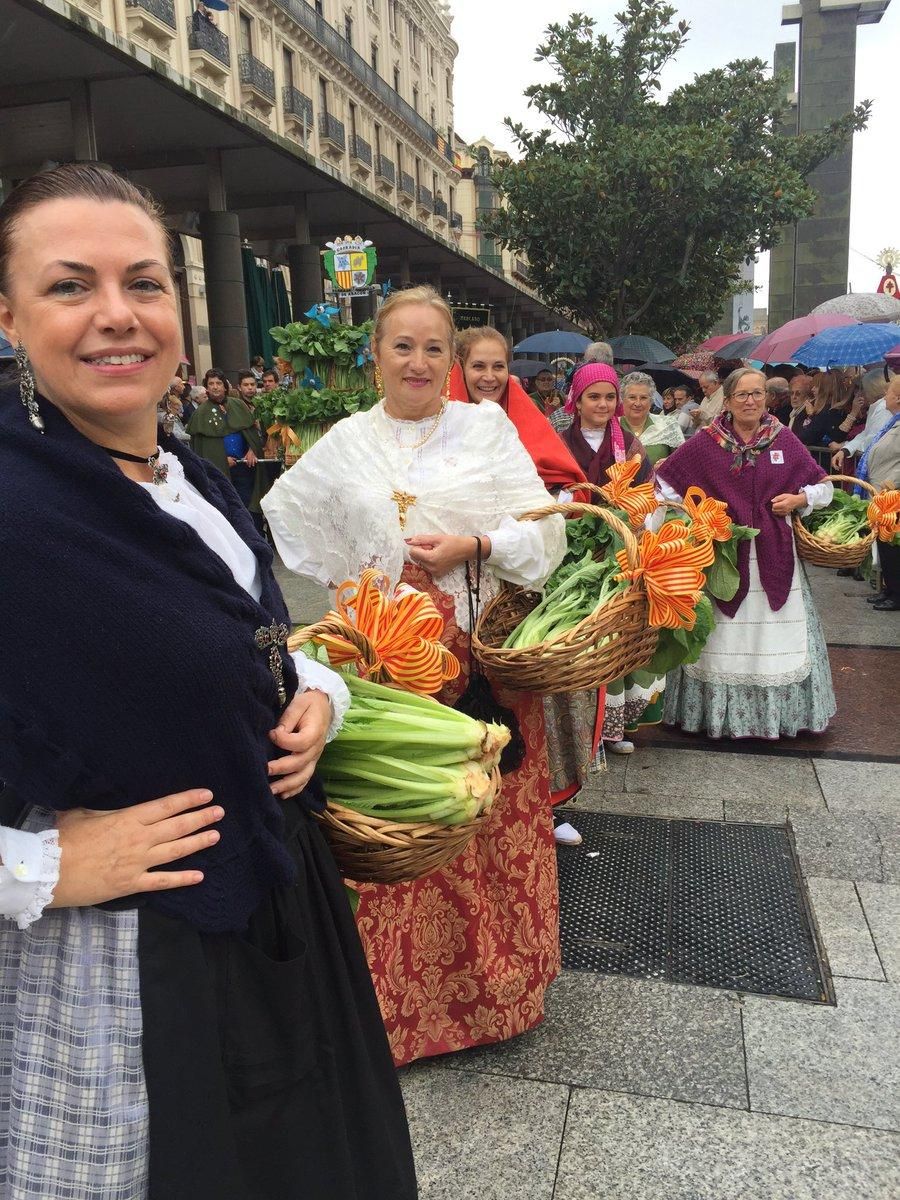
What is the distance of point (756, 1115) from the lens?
2.19 meters

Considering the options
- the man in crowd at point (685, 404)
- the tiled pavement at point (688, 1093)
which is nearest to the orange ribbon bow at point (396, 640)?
the tiled pavement at point (688, 1093)

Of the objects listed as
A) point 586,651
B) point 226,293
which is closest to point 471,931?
point 586,651

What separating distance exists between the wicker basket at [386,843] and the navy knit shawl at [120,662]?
0.78 ft

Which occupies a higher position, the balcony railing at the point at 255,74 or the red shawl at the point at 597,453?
the balcony railing at the point at 255,74

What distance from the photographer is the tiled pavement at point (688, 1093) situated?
6.68 feet

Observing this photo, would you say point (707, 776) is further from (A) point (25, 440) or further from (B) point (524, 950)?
(A) point (25, 440)

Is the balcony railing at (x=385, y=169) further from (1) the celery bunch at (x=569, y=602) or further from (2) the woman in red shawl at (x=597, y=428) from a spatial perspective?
(1) the celery bunch at (x=569, y=602)

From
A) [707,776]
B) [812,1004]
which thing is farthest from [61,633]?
[707,776]

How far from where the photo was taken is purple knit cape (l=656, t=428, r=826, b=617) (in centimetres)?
467

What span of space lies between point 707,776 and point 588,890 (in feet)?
4.13

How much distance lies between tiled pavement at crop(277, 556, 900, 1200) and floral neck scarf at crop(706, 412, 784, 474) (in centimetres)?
222

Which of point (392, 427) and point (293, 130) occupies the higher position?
point (293, 130)

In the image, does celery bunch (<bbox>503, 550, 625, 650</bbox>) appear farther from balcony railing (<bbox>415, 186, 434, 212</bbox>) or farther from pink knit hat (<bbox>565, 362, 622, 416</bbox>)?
balcony railing (<bbox>415, 186, 434, 212</bbox>)

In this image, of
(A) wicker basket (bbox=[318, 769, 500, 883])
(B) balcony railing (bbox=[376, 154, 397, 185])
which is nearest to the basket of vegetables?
(A) wicker basket (bbox=[318, 769, 500, 883])
